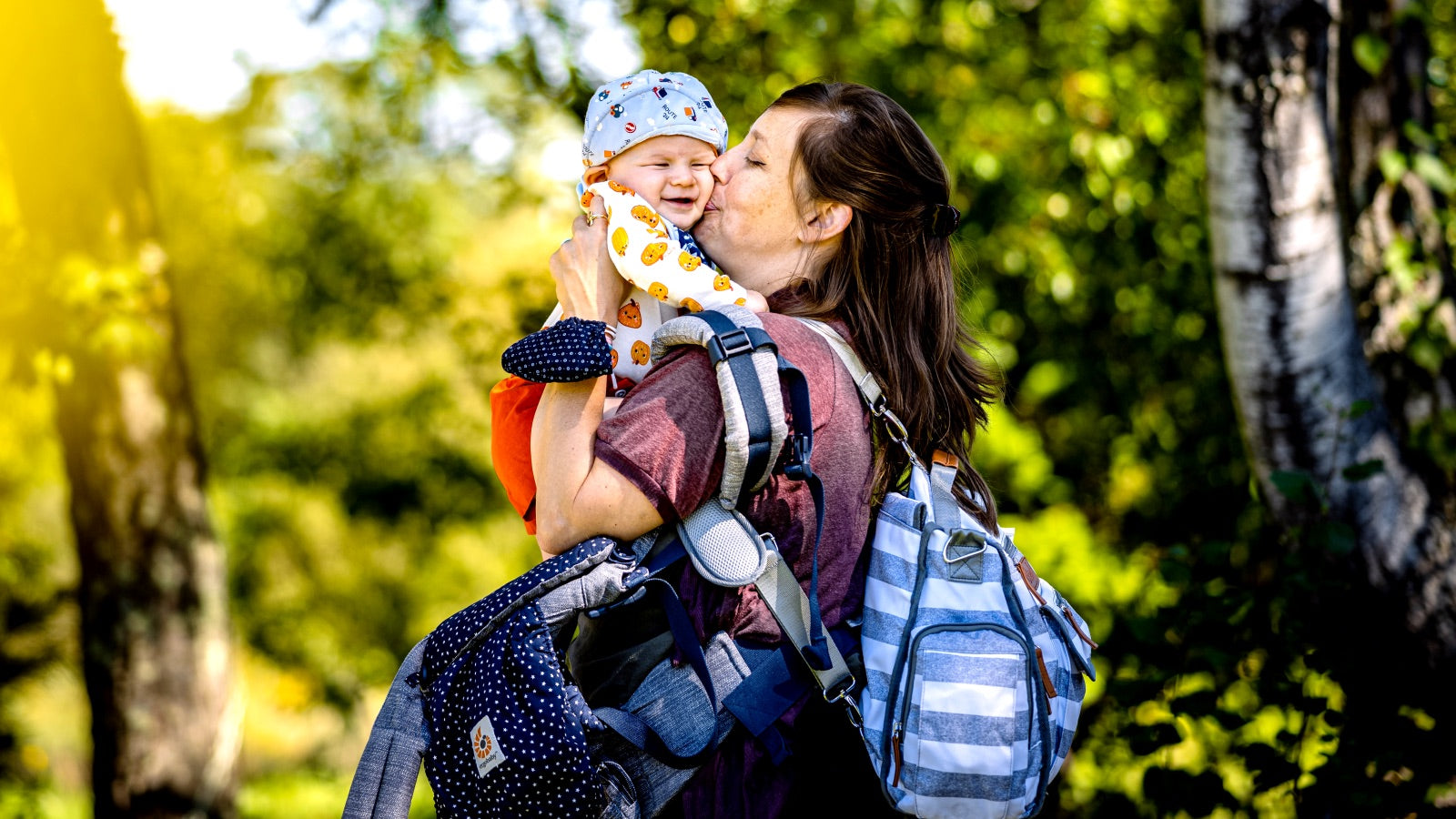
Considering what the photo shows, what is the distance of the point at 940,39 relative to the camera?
5.51 meters

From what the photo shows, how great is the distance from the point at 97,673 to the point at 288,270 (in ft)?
21.2

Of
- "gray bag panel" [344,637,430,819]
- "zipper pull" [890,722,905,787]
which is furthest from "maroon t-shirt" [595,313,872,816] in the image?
"gray bag panel" [344,637,430,819]

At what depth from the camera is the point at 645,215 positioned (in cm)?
195

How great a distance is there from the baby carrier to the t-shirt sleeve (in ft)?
0.11

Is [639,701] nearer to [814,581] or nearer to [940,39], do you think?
[814,581]

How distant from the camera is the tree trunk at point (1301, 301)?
9.05ft

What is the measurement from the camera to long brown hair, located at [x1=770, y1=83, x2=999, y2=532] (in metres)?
1.87

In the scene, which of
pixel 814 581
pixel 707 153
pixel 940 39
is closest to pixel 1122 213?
pixel 940 39

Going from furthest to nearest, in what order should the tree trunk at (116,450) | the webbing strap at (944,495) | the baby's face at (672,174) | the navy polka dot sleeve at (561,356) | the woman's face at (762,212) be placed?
the tree trunk at (116,450) < the baby's face at (672,174) < the woman's face at (762,212) < the webbing strap at (944,495) < the navy polka dot sleeve at (561,356)

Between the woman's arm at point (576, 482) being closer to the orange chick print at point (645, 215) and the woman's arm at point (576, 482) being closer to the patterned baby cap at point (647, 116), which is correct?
the orange chick print at point (645, 215)

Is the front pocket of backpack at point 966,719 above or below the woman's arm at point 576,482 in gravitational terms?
below

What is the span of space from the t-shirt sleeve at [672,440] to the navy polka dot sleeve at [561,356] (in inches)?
2.9

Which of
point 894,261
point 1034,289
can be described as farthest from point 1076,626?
point 1034,289

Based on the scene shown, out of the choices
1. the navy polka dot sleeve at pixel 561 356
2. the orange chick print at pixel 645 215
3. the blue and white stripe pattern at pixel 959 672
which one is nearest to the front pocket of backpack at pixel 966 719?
the blue and white stripe pattern at pixel 959 672
